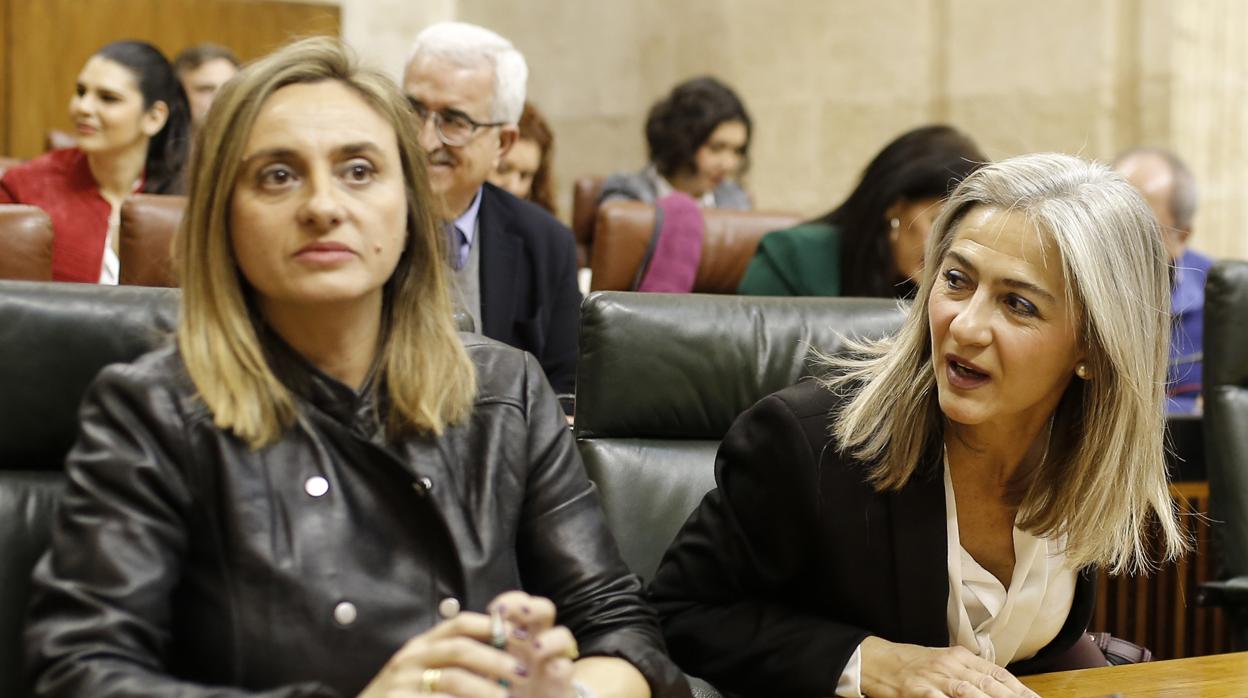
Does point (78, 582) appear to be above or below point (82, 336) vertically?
below

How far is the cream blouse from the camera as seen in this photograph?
179 cm

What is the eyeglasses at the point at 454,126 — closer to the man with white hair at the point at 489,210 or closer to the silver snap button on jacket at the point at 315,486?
the man with white hair at the point at 489,210

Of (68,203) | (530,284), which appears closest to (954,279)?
(530,284)

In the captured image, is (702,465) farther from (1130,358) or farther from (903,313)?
(1130,358)

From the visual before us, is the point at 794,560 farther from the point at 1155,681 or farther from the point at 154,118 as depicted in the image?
the point at 154,118

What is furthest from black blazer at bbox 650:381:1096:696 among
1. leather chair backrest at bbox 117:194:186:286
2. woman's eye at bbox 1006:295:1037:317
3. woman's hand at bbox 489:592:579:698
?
leather chair backrest at bbox 117:194:186:286

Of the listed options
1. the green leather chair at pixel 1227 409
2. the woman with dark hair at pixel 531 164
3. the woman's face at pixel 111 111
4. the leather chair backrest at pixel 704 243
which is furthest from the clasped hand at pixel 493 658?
the woman with dark hair at pixel 531 164

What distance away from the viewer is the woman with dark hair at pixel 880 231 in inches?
134

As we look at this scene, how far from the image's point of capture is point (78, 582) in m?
1.28

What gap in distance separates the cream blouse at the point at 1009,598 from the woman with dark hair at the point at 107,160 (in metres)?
2.44

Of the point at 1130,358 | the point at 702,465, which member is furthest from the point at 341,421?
the point at 1130,358

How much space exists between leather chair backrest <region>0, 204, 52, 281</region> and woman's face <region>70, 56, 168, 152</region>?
5.53 feet

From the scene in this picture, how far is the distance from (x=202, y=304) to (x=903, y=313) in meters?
1.17

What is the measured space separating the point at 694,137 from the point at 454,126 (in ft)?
8.14
